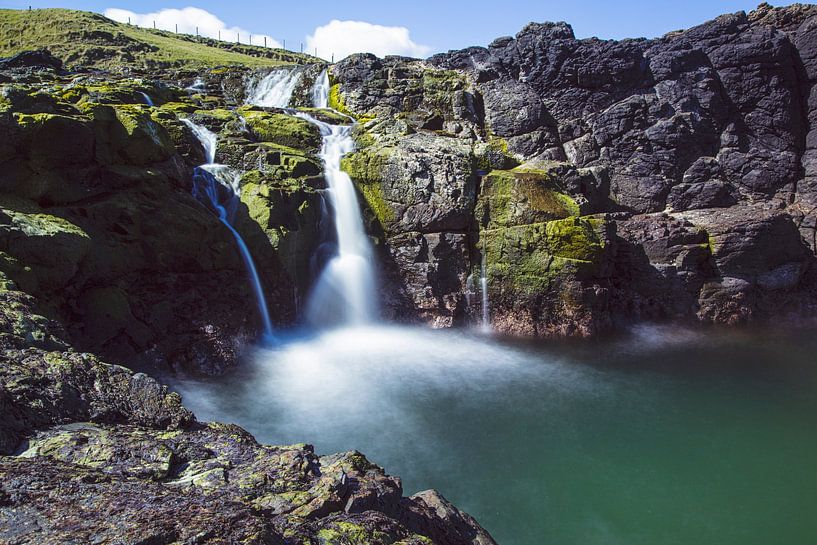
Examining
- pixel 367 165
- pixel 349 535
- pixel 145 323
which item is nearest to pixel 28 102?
pixel 145 323

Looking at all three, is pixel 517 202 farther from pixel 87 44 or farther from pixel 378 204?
pixel 87 44

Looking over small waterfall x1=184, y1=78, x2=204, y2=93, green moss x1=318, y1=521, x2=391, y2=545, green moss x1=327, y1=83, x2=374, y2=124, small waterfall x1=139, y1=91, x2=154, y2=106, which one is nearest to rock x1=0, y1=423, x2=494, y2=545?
green moss x1=318, y1=521, x2=391, y2=545

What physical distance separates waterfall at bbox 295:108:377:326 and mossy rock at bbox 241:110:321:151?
3634mm

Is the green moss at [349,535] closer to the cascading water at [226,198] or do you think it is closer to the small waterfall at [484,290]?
the cascading water at [226,198]

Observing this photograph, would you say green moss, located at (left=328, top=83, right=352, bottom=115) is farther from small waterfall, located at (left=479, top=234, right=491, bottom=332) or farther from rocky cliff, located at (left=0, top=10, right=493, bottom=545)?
small waterfall, located at (left=479, top=234, right=491, bottom=332)

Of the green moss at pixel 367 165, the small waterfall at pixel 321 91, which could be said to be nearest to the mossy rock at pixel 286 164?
the green moss at pixel 367 165

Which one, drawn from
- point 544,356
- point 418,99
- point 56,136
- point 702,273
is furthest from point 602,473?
point 418,99

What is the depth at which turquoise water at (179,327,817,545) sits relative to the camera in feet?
35.0

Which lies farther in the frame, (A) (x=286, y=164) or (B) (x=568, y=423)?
(A) (x=286, y=164)

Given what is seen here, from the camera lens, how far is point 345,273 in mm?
21516

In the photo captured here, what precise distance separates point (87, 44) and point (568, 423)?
244ft

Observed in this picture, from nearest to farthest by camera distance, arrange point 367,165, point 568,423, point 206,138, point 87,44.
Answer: point 568,423
point 367,165
point 206,138
point 87,44

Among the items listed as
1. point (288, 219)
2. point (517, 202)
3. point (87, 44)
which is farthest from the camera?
point (87, 44)

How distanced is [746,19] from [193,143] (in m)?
32.2
